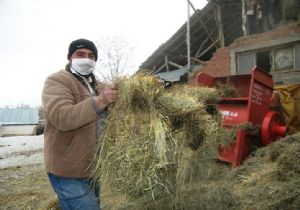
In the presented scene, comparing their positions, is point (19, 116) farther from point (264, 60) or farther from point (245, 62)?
point (264, 60)

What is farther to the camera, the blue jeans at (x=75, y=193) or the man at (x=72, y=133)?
the blue jeans at (x=75, y=193)

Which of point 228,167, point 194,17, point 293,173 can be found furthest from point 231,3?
point 293,173

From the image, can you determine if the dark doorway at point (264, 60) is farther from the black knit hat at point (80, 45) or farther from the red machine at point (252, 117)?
the black knit hat at point (80, 45)

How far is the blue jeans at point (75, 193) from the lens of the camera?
9.43ft

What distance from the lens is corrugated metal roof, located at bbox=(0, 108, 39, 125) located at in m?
36.1

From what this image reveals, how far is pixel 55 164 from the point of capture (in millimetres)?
2871

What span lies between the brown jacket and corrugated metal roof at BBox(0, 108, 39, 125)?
34089mm

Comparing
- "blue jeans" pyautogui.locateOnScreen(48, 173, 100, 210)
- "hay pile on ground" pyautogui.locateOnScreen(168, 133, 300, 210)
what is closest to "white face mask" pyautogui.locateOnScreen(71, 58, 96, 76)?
"blue jeans" pyautogui.locateOnScreen(48, 173, 100, 210)

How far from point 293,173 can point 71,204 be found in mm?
3168

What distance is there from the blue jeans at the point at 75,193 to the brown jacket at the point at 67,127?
6 cm

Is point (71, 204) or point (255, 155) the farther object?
point (255, 155)

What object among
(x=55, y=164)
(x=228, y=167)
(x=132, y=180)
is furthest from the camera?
(x=228, y=167)

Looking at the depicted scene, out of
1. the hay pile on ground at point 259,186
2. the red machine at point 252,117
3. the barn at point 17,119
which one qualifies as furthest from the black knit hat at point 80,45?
the barn at point 17,119

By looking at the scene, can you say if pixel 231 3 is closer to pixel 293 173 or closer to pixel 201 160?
pixel 293 173
